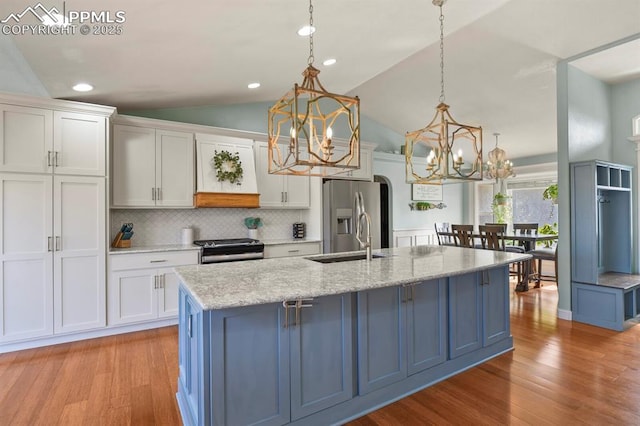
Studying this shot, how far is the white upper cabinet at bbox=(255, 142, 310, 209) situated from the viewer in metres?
4.80

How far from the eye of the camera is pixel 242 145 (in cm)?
463

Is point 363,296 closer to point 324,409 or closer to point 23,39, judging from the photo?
point 324,409

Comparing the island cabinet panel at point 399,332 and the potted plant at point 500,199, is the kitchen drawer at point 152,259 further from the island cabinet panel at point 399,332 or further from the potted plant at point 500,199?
the potted plant at point 500,199

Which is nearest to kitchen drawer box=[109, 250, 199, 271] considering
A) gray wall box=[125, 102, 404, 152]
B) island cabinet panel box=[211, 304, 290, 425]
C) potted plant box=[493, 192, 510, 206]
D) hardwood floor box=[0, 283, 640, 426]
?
hardwood floor box=[0, 283, 640, 426]

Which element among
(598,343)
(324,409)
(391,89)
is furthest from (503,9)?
(324,409)

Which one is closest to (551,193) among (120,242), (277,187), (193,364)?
(277,187)

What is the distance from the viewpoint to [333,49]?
3453 millimetres

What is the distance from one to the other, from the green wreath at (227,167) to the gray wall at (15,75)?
6.05 feet

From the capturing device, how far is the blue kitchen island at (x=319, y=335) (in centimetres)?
172

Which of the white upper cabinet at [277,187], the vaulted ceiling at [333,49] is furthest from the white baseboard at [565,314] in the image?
the white upper cabinet at [277,187]

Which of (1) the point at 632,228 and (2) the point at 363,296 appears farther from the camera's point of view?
(1) the point at 632,228

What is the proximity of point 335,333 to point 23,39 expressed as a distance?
9.84ft

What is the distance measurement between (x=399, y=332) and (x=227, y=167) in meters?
3.09

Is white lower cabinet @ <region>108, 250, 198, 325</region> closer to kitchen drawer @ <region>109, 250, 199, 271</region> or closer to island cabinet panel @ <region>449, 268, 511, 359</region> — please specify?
kitchen drawer @ <region>109, 250, 199, 271</region>
